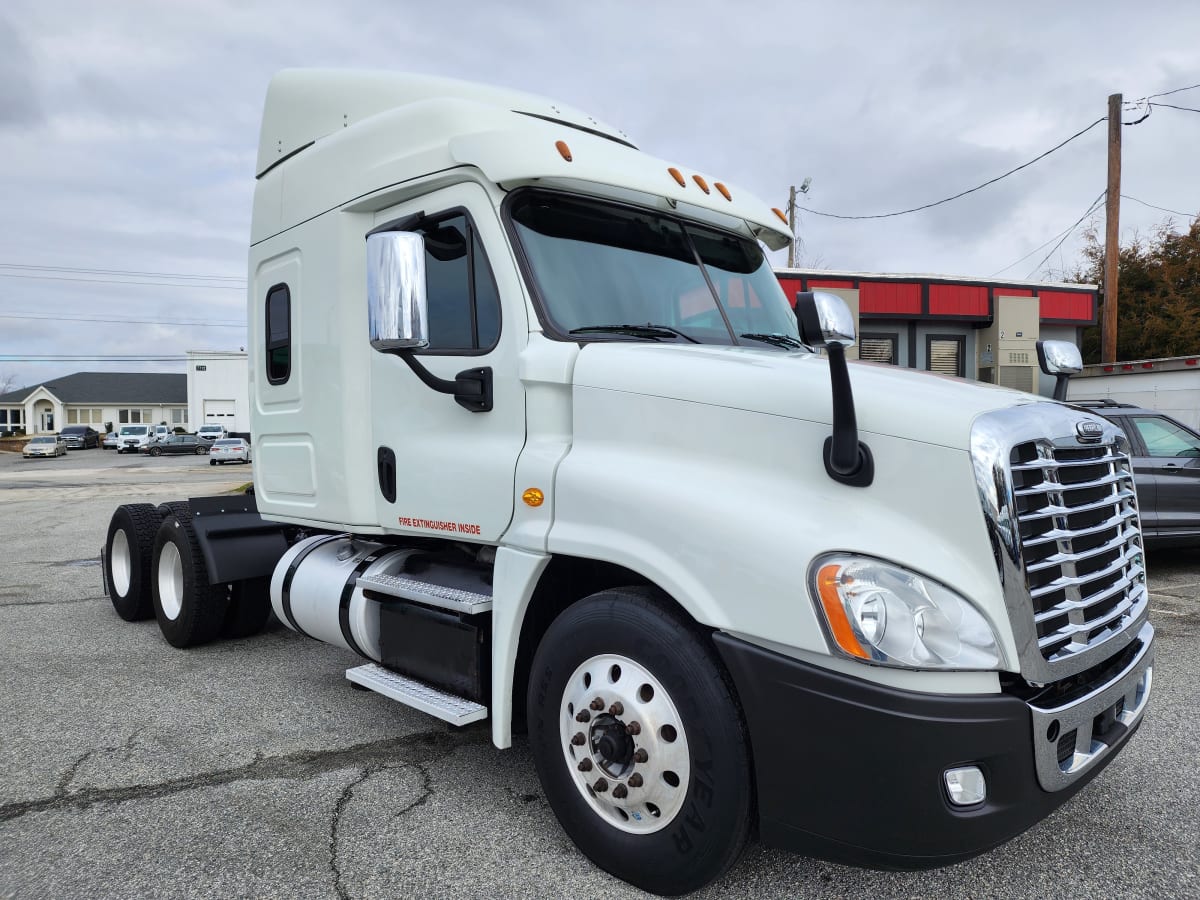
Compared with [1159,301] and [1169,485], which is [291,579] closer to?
[1169,485]

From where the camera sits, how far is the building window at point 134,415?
79.1m

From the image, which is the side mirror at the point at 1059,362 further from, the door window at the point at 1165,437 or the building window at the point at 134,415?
the building window at the point at 134,415

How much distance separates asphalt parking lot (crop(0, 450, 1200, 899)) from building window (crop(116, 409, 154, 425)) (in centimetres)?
8357

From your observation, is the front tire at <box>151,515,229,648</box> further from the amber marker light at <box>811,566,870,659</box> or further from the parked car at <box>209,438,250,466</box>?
the parked car at <box>209,438,250,466</box>

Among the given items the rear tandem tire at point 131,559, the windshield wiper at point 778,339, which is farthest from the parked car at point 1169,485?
the rear tandem tire at point 131,559

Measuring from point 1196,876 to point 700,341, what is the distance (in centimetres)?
246

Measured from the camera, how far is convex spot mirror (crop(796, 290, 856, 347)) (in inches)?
89.0

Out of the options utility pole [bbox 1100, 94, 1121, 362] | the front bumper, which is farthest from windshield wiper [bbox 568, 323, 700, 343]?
utility pole [bbox 1100, 94, 1121, 362]

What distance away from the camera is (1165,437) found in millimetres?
8109

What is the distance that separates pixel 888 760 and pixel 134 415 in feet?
293

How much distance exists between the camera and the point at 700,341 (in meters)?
3.29

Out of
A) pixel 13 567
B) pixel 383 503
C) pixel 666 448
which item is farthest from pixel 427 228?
pixel 13 567

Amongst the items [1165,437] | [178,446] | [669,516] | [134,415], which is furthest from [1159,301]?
[134,415]

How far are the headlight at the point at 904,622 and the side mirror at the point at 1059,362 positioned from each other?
173cm
